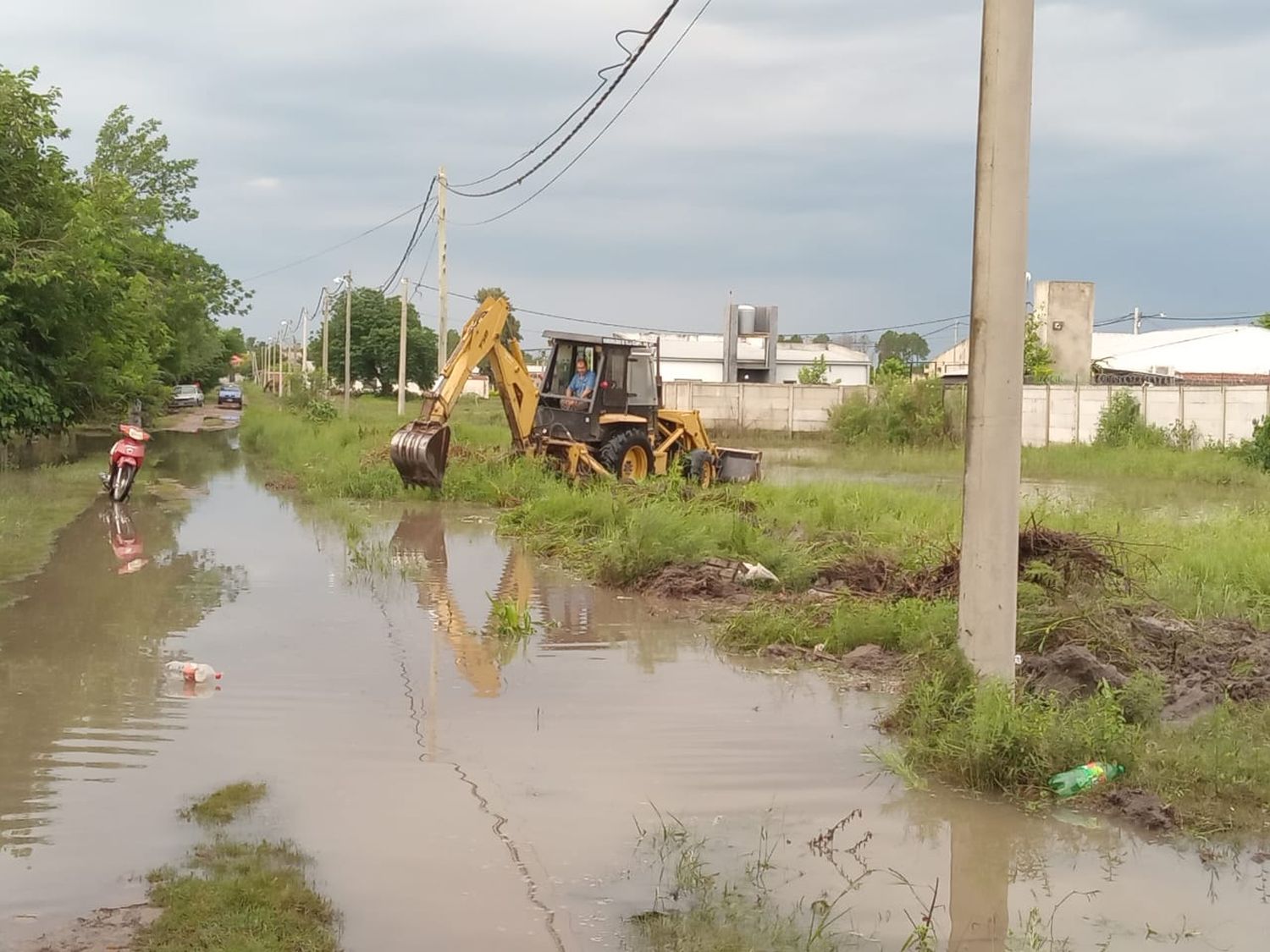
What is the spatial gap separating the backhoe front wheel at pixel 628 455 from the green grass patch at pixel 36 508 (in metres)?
8.01

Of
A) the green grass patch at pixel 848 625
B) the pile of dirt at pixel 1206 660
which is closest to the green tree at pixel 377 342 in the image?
the green grass patch at pixel 848 625

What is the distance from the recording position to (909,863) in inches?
230

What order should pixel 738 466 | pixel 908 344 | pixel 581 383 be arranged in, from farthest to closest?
pixel 908 344 < pixel 738 466 < pixel 581 383

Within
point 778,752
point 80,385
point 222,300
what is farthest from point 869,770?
point 222,300

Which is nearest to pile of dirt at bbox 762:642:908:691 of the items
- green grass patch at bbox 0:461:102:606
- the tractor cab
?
green grass patch at bbox 0:461:102:606

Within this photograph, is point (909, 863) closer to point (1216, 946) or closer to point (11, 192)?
point (1216, 946)

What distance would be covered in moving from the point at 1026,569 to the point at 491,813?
558 centimetres

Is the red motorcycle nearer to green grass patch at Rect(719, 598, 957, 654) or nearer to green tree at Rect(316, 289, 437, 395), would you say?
green grass patch at Rect(719, 598, 957, 654)

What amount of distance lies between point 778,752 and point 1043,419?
3259 cm

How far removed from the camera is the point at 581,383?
21.8 m

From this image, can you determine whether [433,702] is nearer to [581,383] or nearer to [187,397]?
[581,383]

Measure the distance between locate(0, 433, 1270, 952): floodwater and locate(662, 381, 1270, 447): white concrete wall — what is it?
83.5 ft

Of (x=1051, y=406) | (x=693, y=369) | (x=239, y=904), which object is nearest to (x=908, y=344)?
(x=693, y=369)

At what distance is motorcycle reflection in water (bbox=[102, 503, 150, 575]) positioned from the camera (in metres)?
14.2
